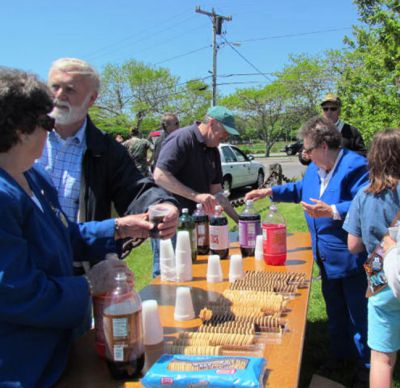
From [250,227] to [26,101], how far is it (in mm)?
1889

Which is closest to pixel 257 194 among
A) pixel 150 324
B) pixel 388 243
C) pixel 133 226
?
pixel 388 243

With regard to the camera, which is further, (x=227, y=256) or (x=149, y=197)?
(x=227, y=256)

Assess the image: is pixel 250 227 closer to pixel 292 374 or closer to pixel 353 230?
pixel 353 230

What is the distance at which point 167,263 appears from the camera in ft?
8.01

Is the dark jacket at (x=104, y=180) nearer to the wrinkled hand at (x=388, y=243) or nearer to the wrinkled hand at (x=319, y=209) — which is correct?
the wrinkled hand at (x=319, y=209)

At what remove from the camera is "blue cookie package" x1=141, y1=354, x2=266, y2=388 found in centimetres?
115

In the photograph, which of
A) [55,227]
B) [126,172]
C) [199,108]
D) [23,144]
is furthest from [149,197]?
[199,108]

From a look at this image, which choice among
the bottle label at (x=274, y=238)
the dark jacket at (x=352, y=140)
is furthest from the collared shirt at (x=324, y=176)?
the dark jacket at (x=352, y=140)

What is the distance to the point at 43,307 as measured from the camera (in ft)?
3.92

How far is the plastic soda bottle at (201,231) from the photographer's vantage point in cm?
295

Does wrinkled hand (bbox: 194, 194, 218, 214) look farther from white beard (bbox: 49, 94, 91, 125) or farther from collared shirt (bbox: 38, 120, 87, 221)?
white beard (bbox: 49, 94, 91, 125)

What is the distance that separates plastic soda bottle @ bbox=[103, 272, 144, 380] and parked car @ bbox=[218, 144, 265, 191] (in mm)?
11308

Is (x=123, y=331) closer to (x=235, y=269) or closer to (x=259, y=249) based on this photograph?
(x=235, y=269)

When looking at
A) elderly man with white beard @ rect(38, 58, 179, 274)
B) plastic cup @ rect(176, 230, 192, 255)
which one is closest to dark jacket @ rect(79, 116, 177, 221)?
elderly man with white beard @ rect(38, 58, 179, 274)
